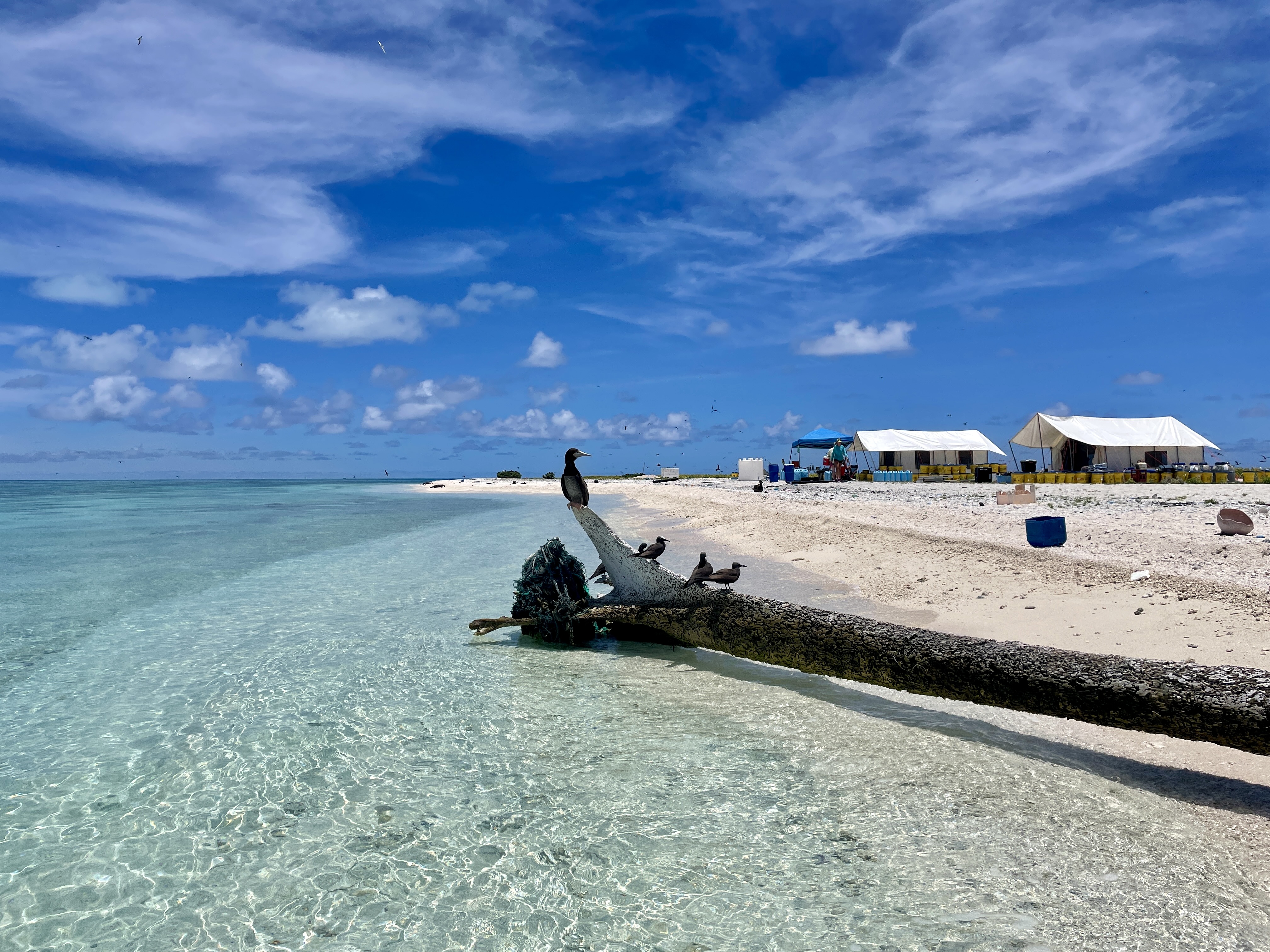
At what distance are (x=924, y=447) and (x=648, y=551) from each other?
4258 centimetres

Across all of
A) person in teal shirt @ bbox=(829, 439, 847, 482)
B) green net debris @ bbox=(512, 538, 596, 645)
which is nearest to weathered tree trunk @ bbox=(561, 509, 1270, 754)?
green net debris @ bbox=(512, 538, 596, 645)

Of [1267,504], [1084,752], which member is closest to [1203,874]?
[1084,752]

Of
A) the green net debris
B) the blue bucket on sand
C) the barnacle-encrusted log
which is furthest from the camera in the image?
the blue bucket on sand

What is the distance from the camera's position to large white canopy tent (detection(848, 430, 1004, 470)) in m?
46.3

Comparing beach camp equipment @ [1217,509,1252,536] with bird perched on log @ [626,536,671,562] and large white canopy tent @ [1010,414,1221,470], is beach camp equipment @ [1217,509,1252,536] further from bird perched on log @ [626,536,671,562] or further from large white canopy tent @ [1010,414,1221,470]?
large white canopy tent @ [1010,414,1221,470]

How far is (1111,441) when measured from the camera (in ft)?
126

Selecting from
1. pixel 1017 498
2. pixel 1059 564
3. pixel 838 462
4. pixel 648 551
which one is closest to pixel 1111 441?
pixel 838 462

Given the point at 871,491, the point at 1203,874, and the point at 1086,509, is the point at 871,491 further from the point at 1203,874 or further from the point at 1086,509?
the point at 1203,874

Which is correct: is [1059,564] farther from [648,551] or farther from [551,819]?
[551,819]

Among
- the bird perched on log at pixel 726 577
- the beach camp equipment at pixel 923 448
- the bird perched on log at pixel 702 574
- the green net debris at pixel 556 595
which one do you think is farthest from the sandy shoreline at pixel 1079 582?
the beach camp equipment at pixel 923 448

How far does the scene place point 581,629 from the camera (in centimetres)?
968

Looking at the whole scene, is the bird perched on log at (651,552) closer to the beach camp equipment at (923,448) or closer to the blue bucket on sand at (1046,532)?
the blue bucket on sand at (1046,532)

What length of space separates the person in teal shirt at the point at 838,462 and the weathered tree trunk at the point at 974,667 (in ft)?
119

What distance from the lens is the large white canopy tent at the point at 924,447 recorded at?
46.3 m
